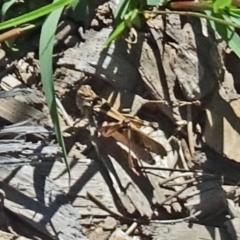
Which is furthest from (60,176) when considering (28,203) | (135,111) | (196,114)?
(196,114)

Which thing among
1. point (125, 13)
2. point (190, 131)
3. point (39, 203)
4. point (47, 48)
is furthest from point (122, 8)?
point (39, 203)

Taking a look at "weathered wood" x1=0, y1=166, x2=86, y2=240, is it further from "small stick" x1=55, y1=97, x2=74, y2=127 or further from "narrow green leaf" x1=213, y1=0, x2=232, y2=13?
"narrow green leaf" x1=213, y1=0, x2=232, y2=13

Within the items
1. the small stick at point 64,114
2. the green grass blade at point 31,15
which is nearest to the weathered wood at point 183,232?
the small stick at point 64,114

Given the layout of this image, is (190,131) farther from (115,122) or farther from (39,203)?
(39,203)

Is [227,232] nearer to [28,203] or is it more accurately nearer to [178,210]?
[178,210]

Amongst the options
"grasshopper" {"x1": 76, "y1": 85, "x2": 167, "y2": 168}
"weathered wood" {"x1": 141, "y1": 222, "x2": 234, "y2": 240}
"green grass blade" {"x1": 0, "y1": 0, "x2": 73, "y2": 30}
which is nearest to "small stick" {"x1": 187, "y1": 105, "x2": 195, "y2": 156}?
"grasshopper" {"x1": 76, "y1": 85, "x2": 167, "y2": 168}

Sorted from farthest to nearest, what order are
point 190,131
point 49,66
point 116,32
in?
point 190,131 → point 116,32 → point 49,66
